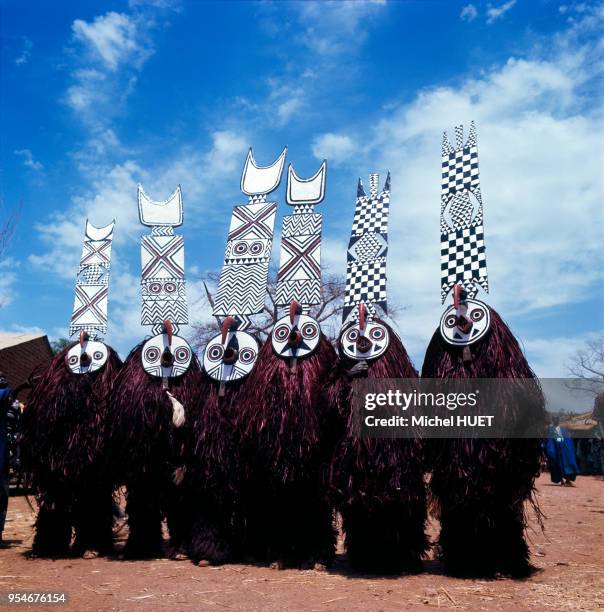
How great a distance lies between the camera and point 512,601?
13.6ft

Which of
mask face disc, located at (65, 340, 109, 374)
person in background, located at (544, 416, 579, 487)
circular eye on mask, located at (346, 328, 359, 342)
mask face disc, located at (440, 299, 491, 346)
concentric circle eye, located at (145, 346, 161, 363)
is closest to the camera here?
mask face disc, located at (440, 299, 491, 346)

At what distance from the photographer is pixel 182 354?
244 inches

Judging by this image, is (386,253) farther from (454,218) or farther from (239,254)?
(239,254)

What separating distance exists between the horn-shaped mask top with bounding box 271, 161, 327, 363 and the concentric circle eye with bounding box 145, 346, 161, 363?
4.17 ft

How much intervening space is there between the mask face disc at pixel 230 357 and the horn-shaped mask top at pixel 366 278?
0.99 meters

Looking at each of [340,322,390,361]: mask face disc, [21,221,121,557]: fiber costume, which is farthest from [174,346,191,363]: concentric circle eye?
[340,322,390,361]: mask face disc

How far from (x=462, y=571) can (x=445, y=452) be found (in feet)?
3.12

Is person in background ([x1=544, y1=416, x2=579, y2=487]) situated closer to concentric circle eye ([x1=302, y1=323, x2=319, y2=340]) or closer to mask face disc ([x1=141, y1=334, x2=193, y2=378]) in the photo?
concentric circle eye ([x1=302, y1=323, x2=319, y2=340])

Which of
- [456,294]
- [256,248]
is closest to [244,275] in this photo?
[256,248]

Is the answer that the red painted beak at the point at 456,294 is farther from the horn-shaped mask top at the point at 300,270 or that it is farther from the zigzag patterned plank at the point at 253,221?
the zigzag patterned plank at the point at 253,221

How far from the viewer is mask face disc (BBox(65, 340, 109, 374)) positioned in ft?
20.6

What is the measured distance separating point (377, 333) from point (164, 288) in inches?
100

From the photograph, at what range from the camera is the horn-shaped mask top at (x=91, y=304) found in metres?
6.32

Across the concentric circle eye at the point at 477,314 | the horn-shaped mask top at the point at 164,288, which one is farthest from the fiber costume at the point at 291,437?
the concentric circle eye at the point at 477,314
